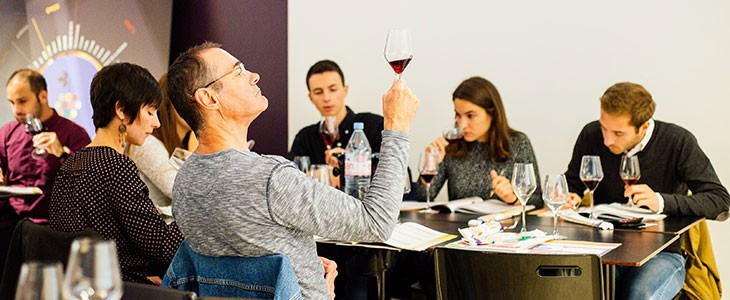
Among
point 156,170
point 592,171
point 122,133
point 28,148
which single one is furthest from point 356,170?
point 28,148

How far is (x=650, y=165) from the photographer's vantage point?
12.0 feet

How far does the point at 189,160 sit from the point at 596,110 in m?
3.19

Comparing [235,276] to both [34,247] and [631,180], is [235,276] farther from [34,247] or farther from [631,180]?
[631,180]

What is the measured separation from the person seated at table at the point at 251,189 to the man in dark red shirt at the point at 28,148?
2.62m

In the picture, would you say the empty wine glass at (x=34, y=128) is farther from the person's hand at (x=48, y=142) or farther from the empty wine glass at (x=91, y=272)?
the empty wine glass at (x=91, y=272)

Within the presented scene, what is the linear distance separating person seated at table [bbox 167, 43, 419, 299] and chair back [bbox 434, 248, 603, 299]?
45 cm

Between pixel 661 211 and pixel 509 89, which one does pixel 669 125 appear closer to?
pixel 661 211

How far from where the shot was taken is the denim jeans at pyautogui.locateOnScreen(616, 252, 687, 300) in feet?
9.70

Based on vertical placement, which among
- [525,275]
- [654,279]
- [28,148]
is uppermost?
[28,148]

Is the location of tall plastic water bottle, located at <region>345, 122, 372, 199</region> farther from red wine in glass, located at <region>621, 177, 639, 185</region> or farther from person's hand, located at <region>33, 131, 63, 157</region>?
person's hand, located at <region>33, 131, 63, 157</region>

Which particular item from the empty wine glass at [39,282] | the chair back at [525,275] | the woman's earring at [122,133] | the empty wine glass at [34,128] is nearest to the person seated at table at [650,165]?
the chair back at [525,275]

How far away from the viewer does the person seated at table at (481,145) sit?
4.05 metres

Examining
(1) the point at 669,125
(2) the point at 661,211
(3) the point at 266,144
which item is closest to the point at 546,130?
(1) the point at 669,125

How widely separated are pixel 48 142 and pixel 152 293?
3049 mm
